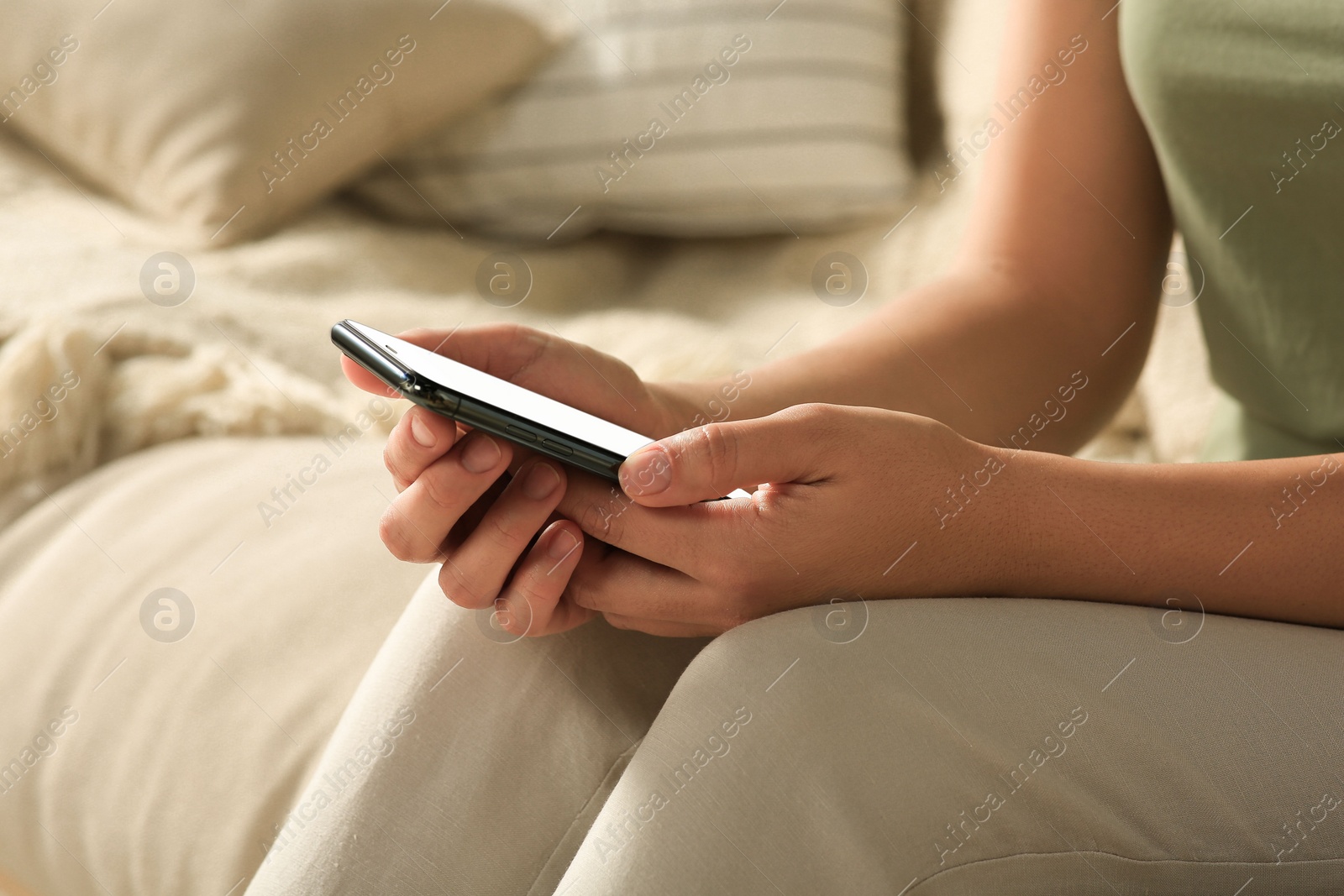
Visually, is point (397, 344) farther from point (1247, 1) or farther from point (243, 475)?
point (1247, 1)

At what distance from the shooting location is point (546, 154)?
1107 millimetres

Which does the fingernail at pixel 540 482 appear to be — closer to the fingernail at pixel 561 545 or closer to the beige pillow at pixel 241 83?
the fingernail at pixel 561 545

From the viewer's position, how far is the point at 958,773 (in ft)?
1.25

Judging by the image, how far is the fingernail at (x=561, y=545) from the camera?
1.56 ft

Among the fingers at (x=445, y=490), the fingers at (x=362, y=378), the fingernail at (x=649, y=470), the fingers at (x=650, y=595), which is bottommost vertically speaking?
the fingers at (x=650, y=595)

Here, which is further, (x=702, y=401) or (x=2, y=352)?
(x=2, y=352)

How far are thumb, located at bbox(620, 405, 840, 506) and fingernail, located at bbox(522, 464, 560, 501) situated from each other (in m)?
0.06

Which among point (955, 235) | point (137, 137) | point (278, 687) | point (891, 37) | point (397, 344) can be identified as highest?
point (137, 137)

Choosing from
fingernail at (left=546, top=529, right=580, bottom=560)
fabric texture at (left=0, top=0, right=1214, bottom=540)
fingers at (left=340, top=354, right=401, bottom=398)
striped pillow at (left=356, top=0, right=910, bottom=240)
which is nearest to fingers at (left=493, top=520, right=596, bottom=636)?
fingernail at (left=546, top=529, right=580, bottom=560)

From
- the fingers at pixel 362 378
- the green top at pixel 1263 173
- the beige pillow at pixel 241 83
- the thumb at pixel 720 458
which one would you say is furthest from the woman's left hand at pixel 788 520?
the beige pillow at pixel 241 83

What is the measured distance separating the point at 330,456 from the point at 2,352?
0.28 meters

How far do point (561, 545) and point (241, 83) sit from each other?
833 millimetres

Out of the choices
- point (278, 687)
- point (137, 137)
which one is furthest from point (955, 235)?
point (137, 137)

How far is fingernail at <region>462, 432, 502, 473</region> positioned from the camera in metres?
0.47
